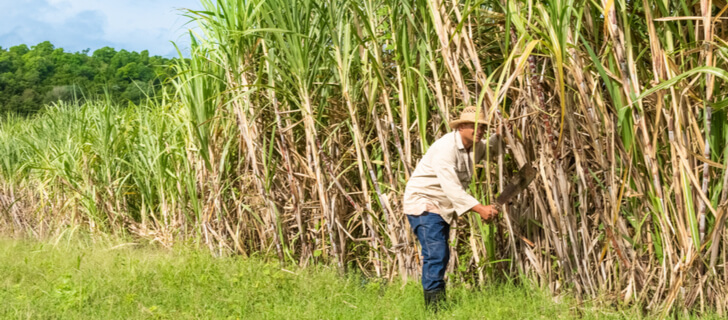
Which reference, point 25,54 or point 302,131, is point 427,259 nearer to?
point 302,131

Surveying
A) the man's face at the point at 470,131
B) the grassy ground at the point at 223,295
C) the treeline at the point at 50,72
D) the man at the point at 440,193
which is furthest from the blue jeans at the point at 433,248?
the treeline at the point at 50,72

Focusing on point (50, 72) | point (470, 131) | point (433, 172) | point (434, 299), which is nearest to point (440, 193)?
point (433, 172)

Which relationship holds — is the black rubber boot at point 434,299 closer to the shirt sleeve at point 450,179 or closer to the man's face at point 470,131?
the shirt sleeve at point 450,179

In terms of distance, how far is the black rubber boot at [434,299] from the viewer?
11.9 feet

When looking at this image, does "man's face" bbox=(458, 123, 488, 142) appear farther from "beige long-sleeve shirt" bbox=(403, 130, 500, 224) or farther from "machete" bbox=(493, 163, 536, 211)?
"machete" bbox=(493, 163, 536, 211)

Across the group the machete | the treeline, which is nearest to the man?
the machete

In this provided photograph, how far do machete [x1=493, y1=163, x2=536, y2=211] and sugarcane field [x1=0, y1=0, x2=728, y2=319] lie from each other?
0.01m

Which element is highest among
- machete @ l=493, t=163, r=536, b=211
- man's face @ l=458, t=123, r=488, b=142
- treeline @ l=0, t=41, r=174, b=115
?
treeline @ l=0, t=41, r=174, b=115

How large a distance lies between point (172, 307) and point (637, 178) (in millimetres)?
2761

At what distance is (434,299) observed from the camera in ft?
12.0

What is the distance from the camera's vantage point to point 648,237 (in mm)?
3158

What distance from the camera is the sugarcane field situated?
2967 millimetres

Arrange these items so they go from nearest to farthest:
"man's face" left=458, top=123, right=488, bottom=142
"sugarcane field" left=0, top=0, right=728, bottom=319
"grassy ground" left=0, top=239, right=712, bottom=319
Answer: "sugarcane field" left=0, top=0, right=728, bottom=319, "man's face" left=458, top=123, right=488, bottom=142, "grassy ground" left=0, top=239, right=712, bottom=319

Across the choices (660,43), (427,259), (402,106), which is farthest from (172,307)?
(660,43)
